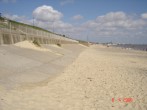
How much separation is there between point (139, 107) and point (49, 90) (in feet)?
A: 12.1

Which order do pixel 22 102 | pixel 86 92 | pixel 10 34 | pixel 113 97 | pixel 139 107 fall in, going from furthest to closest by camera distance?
pixel 10 34, pixel 86 92, pixel 113 97, pixel 139 107, pixel 22 102

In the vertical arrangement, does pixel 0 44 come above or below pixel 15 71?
above

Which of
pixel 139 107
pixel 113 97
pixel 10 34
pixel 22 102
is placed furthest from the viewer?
pixel 10 34

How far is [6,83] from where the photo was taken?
7.85 meters

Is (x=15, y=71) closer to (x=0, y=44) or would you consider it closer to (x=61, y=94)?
(x=61, y=94)

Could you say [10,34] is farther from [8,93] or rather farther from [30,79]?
[8,93]

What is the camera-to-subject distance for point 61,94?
7789 millimetres

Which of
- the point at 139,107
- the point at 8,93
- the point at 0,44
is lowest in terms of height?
the point at 139,107

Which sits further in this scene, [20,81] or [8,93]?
[20,81]

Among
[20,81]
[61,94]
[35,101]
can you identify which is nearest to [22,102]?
[35,101]

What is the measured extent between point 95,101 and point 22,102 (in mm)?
2658

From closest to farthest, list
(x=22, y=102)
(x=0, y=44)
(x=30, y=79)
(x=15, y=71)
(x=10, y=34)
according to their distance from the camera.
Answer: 1. (x=22, y=102)
2. (x=30, y=79)
3. (x=15, y=71)
4. (x=0, y=44)
5. (x=10, y=34)

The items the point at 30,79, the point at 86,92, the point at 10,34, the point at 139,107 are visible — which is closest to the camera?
the point at 139,107

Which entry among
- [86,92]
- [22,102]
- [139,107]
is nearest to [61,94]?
[86,92]
